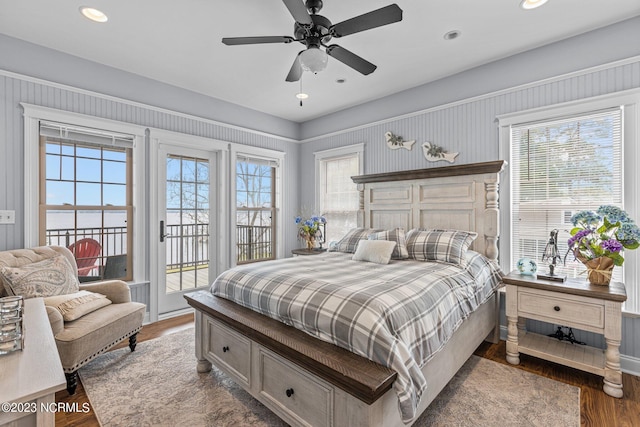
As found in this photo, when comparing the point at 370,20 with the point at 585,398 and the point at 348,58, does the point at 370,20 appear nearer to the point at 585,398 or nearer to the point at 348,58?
the point at 348,58

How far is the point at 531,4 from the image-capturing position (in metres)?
2.35

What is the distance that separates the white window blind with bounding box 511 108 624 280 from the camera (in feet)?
8.56

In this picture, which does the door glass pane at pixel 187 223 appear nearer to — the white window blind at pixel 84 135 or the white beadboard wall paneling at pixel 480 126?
the white window blind at pixel 84 135

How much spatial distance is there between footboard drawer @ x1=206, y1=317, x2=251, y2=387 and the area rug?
0.22m

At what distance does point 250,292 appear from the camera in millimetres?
2166

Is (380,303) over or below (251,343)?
over

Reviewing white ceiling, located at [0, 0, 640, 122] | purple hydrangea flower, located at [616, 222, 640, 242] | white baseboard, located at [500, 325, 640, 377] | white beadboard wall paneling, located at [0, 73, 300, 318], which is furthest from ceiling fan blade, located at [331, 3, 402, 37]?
white baseboard, located at [500, 325, 640, 377]

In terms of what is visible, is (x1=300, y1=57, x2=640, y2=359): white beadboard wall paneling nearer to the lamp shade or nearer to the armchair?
the lamp shade

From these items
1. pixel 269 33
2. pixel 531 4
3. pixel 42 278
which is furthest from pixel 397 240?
pixel 42 278

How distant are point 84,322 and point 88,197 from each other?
1599mm

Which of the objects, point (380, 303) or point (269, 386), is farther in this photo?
point (269, 386)

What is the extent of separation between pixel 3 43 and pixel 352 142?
3876 mm

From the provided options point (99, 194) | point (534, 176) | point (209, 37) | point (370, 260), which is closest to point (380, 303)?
point (370, 260)

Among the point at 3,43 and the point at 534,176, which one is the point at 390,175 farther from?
the point at 3,43
